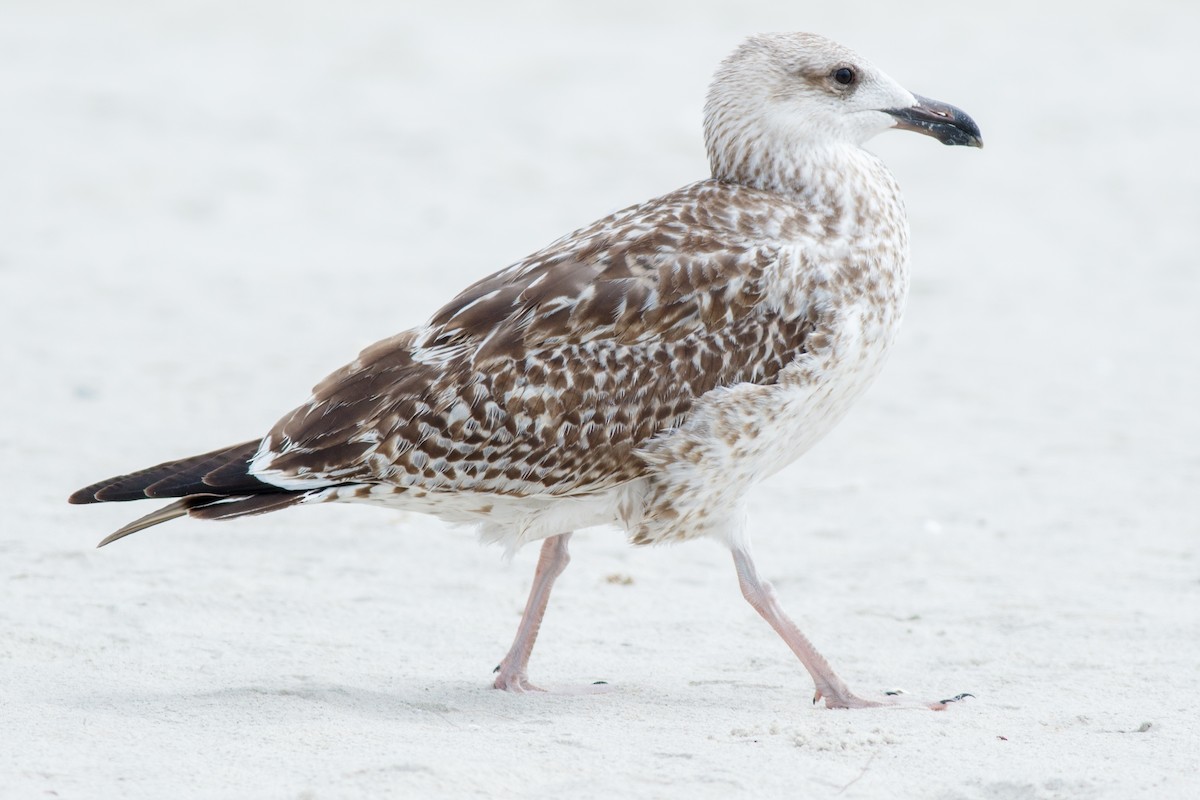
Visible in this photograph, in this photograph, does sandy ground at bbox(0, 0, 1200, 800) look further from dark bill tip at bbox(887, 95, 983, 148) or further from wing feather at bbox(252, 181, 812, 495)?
dark bill tip at bbox(887, 95, 983, 148)

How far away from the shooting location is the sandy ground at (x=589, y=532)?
5148mm

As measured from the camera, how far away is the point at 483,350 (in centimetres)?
573

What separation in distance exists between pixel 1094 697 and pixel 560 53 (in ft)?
39.9

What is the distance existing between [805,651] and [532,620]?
39.0 inches

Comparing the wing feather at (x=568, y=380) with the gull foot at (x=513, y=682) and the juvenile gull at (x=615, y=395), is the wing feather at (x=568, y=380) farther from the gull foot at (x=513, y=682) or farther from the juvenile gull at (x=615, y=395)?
the gull foot at (x=513, y=682)

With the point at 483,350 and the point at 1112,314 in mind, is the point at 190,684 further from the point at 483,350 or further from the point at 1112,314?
the point at 1112,314

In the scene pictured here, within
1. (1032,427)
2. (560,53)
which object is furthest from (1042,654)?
(560,53)

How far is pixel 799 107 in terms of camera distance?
20.5 feet

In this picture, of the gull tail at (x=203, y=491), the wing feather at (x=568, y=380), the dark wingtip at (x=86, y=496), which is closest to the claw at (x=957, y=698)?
the wing feather at (x=568, y=380)

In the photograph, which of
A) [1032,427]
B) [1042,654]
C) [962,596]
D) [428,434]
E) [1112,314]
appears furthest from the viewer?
[1112,314]

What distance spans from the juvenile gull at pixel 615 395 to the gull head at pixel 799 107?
1.10ft

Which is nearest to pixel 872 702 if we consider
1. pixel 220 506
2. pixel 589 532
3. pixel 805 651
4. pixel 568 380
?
pixel 805 651

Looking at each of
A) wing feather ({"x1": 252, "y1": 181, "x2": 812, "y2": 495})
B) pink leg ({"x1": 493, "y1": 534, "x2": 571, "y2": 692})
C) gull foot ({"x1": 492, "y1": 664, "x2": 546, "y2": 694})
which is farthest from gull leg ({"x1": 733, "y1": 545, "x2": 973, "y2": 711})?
gull foot ({"x1": 492, "y1": 664, "x2": 546, "y2": 694})

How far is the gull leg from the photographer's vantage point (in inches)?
226
